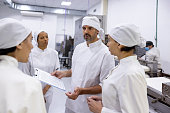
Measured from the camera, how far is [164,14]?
1.74m

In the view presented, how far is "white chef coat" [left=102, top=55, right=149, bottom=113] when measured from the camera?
2.49ft

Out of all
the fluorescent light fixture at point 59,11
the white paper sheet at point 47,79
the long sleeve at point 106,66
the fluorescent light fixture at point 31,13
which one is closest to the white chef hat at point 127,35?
the long sleeve at point 106,66

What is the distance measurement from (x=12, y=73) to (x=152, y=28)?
193 cm

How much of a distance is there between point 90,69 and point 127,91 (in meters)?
0.60

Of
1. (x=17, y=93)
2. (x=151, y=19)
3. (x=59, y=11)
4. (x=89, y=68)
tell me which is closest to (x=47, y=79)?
(x=89, y=68)

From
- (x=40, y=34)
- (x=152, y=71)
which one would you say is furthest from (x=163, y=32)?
(x=40, y=34)

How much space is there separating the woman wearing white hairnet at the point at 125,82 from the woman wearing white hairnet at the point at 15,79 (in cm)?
41

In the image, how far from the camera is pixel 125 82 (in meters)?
0.78

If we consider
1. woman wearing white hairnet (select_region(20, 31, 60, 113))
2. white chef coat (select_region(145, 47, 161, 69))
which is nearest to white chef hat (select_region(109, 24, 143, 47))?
white chef coat (select_region(145, 47, 161, 69))

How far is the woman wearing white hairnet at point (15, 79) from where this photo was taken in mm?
551

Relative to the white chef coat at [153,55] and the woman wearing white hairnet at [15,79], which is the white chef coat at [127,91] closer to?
the woman wearing white hairnet at [15,79]

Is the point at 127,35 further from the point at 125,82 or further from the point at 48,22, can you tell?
the point at 48,22

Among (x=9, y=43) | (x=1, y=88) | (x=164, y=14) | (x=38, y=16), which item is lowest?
(x=1, y=88)

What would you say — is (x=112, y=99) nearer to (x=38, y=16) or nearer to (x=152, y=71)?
(x=152, y=71)
